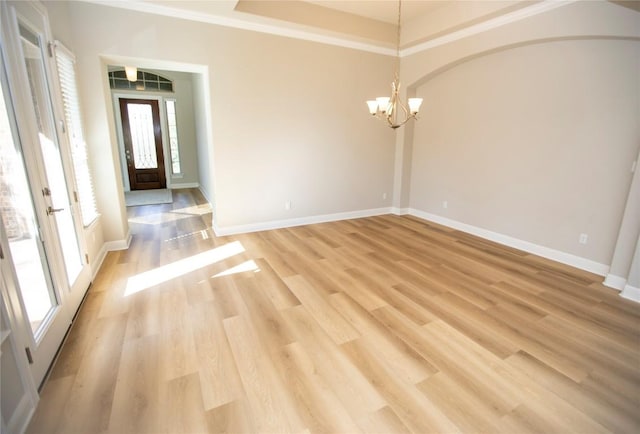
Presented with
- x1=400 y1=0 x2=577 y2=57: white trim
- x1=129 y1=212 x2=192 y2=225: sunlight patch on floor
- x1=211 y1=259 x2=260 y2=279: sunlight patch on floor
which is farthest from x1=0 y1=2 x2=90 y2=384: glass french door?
x1=400 y1=0 x2=577 y2=57: white trim

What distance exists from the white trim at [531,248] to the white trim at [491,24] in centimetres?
289

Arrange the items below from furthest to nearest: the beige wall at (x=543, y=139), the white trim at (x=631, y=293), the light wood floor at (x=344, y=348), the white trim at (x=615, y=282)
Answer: the beige wall at (x=543, y=139), the white trim at (x=615, y=282), the white trim at (x=631, y=293), the light wood floor at (x=344, y=348)

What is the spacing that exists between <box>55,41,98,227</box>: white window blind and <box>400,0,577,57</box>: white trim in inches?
195

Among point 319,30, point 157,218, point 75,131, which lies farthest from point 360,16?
point 157,218

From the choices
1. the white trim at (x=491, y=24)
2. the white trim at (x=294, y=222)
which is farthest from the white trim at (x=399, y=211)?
the white trim at (x=491, y=24)

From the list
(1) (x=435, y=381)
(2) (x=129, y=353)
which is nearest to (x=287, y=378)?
(1) (x=435, y=381)

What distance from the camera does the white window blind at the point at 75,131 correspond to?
3039mm

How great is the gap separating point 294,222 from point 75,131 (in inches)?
126

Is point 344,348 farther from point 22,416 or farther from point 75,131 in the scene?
point 75,131

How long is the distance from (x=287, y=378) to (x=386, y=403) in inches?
25.3

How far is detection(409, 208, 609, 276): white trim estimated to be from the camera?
3.63 m

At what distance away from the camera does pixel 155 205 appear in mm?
6676

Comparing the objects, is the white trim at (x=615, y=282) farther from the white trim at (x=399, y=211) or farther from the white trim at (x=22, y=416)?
the white trim at (x=22, y=416)

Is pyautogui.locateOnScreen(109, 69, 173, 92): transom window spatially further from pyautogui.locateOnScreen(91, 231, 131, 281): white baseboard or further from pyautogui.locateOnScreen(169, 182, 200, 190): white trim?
pyautogui.locateOnScreen(91, 231, 131, 281): white baseboard
